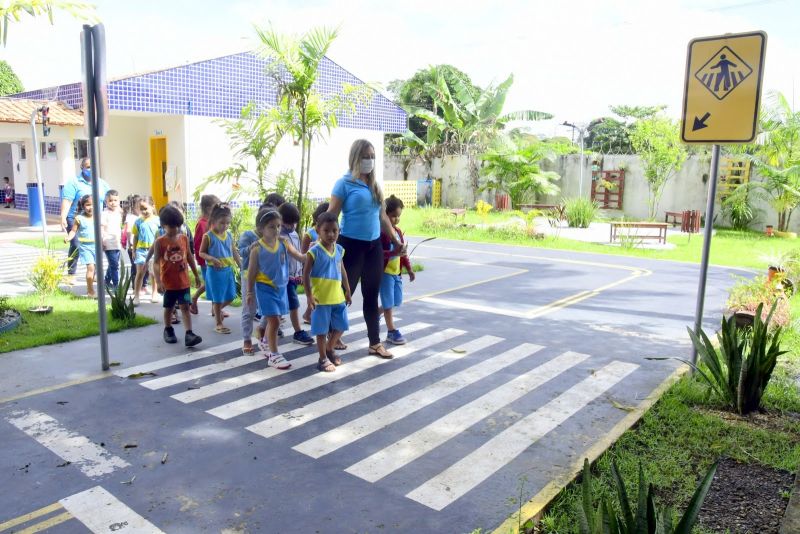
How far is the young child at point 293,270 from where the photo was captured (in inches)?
248

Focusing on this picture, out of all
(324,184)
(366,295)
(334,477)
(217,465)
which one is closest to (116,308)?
(366,295)

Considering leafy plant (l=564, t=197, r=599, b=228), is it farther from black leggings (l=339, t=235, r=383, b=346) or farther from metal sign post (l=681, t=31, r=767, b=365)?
black leggings (l=339, t=235, r=383, b=346)

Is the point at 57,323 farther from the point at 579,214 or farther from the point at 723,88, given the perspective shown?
the point at 579,214

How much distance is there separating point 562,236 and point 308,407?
13.8 m

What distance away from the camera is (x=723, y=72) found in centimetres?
503

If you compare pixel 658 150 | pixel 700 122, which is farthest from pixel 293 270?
pixel 658 150

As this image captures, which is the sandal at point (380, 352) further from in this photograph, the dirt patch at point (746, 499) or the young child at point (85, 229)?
the young child at point (85, 229)

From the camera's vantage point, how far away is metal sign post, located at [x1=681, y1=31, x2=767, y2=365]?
4.90 metres

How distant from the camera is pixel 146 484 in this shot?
357 centimetres

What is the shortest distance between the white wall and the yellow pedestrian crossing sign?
37.7 feet

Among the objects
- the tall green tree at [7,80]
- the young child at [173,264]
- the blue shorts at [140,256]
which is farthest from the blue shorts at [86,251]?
the tall green tree at [7,80]

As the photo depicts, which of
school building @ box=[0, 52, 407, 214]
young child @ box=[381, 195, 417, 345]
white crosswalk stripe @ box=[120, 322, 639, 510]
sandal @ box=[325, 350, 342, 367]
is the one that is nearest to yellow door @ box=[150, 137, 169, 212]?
school building @ box=[0, 52, 407, 214]

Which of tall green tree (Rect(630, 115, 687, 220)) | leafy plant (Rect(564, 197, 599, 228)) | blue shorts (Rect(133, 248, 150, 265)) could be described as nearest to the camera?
blue shorts (Rect(133, 248, 150, 265))

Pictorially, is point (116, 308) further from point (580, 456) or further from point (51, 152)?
point (51, 152)
